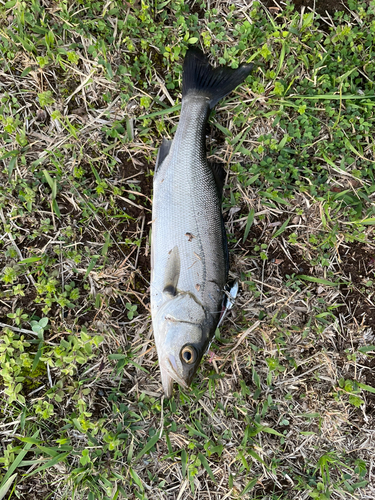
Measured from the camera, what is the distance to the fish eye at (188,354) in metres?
2.60

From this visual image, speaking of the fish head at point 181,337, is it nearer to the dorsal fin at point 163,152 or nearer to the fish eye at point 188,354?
the fish eye at point 188,354

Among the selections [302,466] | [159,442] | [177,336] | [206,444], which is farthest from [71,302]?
[302,466]

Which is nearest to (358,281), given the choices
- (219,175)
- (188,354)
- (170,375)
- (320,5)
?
(219,175)

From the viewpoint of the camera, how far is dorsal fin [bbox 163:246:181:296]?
266cm

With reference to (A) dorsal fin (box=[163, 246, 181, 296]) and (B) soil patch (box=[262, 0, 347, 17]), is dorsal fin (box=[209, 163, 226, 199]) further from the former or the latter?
(B) soil patch (box=[262, 0, 347, 17])

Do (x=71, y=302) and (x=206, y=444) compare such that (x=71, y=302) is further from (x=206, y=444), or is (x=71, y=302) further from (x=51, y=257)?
(x=206, y=444)

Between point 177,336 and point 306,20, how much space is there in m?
3.24

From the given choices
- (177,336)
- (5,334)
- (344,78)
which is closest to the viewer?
(177,336)

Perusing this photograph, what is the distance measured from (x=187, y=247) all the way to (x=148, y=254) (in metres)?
0.59

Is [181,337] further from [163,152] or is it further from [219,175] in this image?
[163,152]

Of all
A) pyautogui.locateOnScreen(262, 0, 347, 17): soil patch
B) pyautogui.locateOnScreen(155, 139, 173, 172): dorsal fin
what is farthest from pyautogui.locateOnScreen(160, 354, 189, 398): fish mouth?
pyautogui.locateOnScreen(262, 0, 347, 17): soil patch

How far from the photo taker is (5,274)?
117 inches

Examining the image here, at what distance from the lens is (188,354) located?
103 inches

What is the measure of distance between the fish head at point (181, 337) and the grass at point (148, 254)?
479mm
